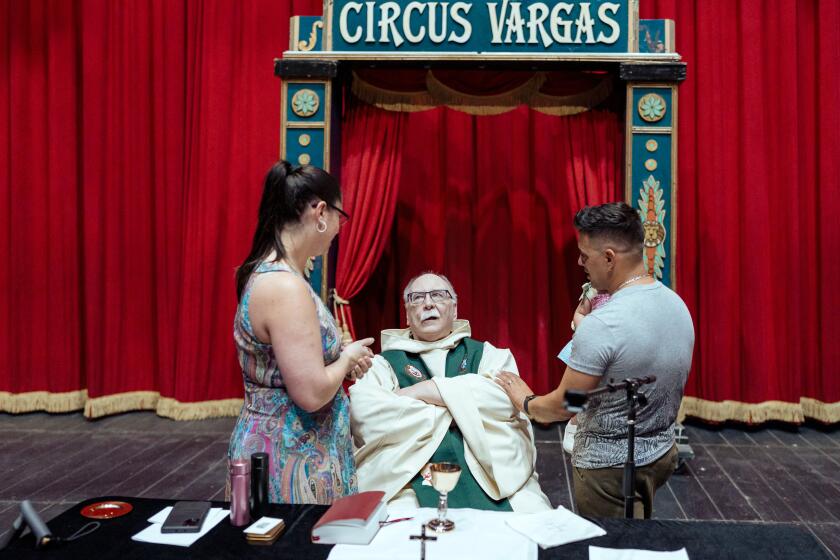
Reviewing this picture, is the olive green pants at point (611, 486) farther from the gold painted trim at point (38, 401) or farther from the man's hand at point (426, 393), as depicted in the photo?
the gold painted trim at point (38, 401)

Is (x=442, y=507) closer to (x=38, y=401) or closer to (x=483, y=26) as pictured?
(x=483, y=26)

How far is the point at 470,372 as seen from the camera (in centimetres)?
267

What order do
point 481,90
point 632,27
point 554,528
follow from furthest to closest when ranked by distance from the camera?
point 481,90 → point 632,27 → point 554,528

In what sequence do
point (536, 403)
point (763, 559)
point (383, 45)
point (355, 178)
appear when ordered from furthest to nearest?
point (355, 178), point (383, 45), point (536, 403), point (763, 559)

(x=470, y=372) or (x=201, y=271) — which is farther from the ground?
(x=201, y=271)

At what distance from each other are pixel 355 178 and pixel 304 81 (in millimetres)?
687

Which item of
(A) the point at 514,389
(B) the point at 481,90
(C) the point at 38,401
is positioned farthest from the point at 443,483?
(C) the point at 38,401

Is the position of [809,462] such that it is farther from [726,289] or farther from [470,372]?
[470,372]

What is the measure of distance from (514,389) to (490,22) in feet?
7.95

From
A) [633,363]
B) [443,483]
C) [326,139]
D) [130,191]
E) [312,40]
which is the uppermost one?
[312,40]

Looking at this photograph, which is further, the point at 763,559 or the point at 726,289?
the point at 726,289

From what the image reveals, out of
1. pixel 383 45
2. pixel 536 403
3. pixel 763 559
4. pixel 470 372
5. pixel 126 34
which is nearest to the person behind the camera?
pixel 763 559

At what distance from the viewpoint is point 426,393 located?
8.00 feet

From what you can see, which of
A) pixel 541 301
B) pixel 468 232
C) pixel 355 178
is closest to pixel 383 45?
pixel 355 178
